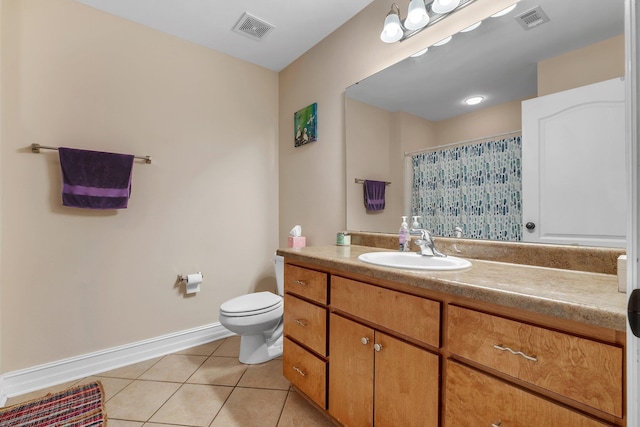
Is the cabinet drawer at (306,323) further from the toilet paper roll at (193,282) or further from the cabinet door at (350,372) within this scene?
the toilet paper roll at (193,282)

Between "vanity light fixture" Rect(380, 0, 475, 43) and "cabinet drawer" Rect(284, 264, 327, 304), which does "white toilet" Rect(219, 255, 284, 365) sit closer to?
"cabinet drawer" Rect(284, 264, 327, 304)

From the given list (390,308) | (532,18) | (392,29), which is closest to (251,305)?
(390,308)

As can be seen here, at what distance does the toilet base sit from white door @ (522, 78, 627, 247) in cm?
179

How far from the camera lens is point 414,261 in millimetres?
1366

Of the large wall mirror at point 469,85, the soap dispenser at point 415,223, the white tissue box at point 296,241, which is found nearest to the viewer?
the large wall mirror at point 469,85

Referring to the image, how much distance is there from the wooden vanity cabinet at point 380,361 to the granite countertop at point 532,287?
82 millimetres

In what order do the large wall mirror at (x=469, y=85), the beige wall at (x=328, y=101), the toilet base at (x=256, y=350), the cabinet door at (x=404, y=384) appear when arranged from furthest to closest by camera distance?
the toilet base at (x=256, y=350) → the beige wall at (x=328, y=101) → the large wall mirror at (x=469, y=85) → the cabinet door at (x=404, y=384)

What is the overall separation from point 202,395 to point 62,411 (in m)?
0.70

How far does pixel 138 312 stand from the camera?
6.81 feet

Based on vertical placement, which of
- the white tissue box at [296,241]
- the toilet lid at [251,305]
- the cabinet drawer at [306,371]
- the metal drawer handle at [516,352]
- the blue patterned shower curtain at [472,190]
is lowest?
the cabinet drawer at [306,371]

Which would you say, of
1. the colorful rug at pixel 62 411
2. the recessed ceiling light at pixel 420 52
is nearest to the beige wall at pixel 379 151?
the recessed ceiling light at pixel 420 52

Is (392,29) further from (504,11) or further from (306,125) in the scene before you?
(306,125)

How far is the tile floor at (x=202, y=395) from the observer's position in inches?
56.9

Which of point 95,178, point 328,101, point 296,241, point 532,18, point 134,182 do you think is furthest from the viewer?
point 296,241
